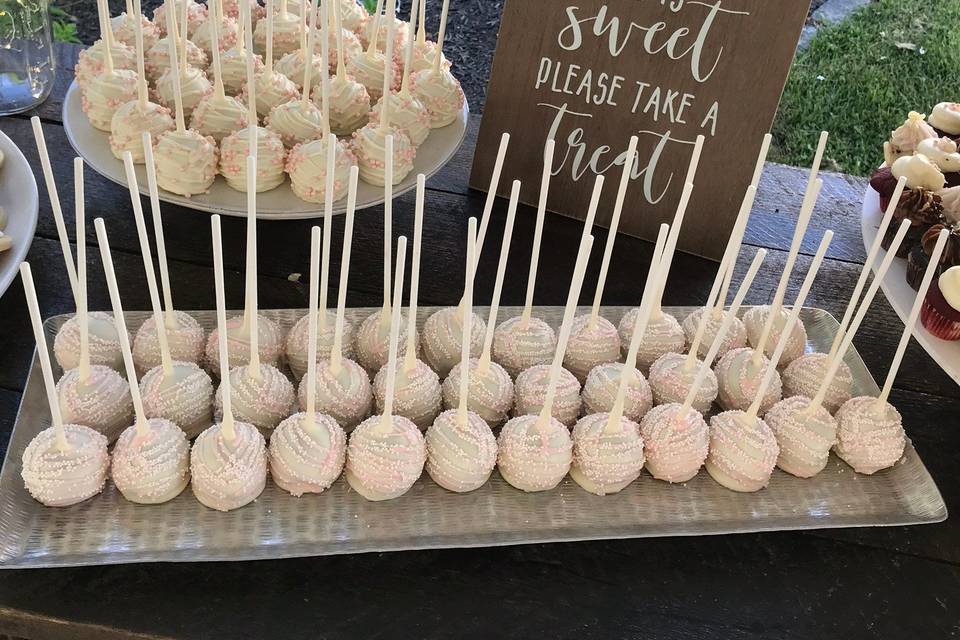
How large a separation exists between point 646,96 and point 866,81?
85.2 inches

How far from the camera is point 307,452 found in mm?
1023

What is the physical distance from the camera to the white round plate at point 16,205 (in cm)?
120

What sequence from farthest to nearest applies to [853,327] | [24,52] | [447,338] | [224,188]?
[24,52], [224,188], [447,338], [853,327]

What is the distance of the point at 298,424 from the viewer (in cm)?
105

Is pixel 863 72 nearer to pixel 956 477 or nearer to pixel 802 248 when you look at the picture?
pixel 802 248

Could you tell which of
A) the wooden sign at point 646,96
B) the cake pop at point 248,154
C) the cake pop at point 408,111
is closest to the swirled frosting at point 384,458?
the cake pop at point 248,154

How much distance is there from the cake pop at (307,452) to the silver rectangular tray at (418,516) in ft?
0.09

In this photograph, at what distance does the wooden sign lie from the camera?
1.35 metres

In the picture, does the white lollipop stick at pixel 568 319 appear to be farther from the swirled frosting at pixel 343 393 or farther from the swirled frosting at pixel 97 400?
the swirled frosting at pixel 97 400

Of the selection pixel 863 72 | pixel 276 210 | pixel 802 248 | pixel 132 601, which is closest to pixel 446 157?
pixel 276 210

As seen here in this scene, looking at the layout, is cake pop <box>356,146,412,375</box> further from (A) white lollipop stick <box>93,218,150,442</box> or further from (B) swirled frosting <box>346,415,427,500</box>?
(A) white lollipop stick <box>93,218,150,442</box>

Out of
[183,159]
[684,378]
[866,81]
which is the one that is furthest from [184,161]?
[866,81]

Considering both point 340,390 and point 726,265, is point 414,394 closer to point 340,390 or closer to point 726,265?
point 340,390

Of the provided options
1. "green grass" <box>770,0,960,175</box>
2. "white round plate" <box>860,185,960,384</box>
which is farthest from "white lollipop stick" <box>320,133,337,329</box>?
"green grass" <box>770,0,960,175</box>
